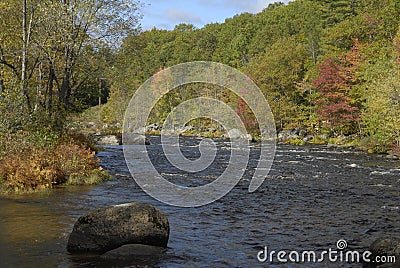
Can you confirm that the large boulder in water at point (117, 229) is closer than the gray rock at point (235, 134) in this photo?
Yes

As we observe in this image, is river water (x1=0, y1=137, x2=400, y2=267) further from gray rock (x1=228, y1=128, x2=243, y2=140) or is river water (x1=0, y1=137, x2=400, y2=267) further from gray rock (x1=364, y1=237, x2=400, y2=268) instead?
gray rock (x1=228, y1=128, x2=243, y2=140)

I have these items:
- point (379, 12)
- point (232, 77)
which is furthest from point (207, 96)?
point (379, 12)

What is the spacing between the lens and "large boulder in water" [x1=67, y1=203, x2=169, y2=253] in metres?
9.62

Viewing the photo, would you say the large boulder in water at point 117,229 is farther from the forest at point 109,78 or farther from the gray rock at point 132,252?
the forest at point 109,78

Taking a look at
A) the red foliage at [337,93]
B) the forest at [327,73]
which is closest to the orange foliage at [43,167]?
the forest at [327,73]

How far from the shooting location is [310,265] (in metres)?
9.22

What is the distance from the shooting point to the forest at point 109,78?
750 inches

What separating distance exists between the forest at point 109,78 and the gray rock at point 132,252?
8.54 m

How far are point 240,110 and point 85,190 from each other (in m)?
55.0

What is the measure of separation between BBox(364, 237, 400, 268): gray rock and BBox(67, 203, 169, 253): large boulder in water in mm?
4605

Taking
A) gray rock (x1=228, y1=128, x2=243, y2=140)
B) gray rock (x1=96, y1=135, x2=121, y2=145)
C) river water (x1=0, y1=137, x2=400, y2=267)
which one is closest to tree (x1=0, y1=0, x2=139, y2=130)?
river water (x1=0, y1=137, x2=400, y2=267)

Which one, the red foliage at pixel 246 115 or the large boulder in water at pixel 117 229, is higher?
the red foliage at pixel 246 115

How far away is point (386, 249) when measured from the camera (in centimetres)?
863

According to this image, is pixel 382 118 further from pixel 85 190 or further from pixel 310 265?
pixel 310 265
